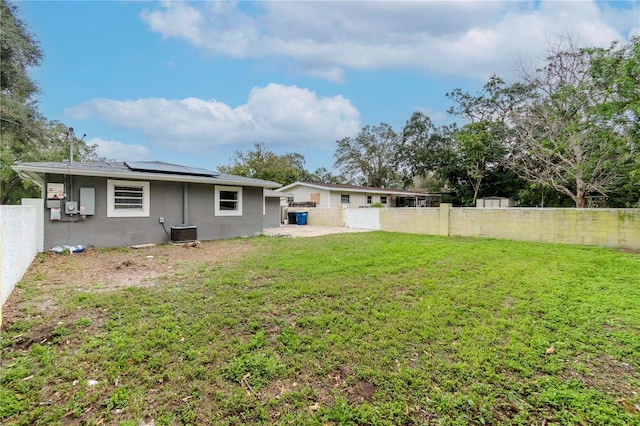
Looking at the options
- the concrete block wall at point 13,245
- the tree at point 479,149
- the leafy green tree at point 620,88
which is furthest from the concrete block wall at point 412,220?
the concrete block wall at point 13,245

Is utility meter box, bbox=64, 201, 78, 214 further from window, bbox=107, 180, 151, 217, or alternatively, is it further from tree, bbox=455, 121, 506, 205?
tree, bbox=455, 121, 506, 205

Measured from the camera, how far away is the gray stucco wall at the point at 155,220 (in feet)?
26.1

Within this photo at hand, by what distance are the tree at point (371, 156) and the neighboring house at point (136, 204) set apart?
21938mm

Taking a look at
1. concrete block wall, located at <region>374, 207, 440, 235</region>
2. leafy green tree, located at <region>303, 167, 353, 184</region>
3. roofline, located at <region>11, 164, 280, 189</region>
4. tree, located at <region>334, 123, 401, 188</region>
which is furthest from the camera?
leafy green tree, located at <region>303, 167, 353, 184</region>

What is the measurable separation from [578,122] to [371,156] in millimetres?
22273

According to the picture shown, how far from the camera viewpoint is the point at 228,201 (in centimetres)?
1124

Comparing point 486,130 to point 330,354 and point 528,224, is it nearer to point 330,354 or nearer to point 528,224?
point 528,224

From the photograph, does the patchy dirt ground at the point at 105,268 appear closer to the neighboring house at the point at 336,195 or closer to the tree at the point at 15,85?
the tree at the point at 15,85

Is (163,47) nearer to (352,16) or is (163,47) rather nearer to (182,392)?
(352,16)

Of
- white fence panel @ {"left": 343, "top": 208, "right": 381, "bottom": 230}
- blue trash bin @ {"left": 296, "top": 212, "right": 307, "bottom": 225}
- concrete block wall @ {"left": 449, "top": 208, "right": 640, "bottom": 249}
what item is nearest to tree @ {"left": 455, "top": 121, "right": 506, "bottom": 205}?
white fence panel @ {"left": 343, "top": 208, "right": 381, "bottom": 230}

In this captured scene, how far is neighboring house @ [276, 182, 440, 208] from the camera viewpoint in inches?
823

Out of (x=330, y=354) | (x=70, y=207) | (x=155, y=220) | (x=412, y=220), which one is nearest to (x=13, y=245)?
(x=70, y=207)

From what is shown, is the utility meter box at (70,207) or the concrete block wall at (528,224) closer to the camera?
the utility meter box at (70,207)

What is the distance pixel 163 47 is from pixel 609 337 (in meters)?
13.2
